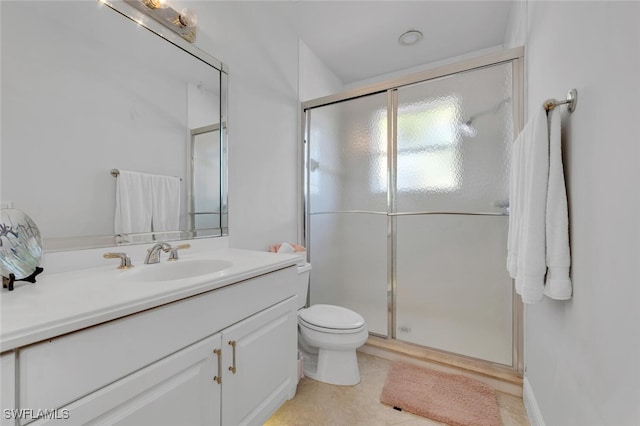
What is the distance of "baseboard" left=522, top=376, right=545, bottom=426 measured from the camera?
1.25 meters

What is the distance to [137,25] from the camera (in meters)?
1.23

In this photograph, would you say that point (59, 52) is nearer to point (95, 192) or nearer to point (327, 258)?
point (95, 192)

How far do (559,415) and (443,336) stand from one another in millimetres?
969

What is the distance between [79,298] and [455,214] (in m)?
2.02

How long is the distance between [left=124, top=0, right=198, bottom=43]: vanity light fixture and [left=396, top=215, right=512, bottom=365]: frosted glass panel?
1.81m

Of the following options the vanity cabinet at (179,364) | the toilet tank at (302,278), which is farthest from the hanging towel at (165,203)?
the toilet tank at (302,278)

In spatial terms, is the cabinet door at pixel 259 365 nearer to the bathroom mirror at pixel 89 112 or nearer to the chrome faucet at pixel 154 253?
the chrome faucet at pixel 154 253

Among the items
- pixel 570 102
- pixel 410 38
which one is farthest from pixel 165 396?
pixel 410 38

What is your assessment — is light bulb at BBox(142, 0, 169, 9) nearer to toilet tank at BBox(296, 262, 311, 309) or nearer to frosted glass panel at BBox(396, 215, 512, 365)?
toilet tank at BBox(296, 262, 311, 309)

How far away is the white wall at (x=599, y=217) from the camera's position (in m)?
0.61

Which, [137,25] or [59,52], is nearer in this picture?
[59,52]

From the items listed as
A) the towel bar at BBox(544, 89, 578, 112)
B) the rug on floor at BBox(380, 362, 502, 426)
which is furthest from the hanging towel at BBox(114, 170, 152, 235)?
the towel bar at BBox(544, 89, 578, 112)

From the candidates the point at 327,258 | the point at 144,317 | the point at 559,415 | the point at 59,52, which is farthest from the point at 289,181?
the point at 559,415

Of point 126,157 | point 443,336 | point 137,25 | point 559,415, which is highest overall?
point 137,25
